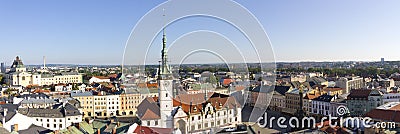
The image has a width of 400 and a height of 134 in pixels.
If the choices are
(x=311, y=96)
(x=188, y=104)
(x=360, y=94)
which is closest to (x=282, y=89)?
(x=311, y=96)

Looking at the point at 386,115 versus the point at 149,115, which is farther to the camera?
the point at 386,115

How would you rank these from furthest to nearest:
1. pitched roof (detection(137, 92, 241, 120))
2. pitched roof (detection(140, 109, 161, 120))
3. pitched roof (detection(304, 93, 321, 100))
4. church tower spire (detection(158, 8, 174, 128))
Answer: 1. pitched roof (detection(304, 93, 321, 100))
2. pitched roof (detection(137, 92, 241, 120))
3. pitched roof (detection(140, 109, 161, 120))
4. church tower spire (detection(158, 8, 174, 128))

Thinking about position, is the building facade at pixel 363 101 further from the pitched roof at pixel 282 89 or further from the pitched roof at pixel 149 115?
the pitched roof at pixel 149 115

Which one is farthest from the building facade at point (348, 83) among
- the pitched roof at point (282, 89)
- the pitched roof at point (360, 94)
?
the pitched roof at point (360, 94)

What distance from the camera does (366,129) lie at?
12500mm


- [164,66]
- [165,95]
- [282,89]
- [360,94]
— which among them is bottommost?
[282,89]

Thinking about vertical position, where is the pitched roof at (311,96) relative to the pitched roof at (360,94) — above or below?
below

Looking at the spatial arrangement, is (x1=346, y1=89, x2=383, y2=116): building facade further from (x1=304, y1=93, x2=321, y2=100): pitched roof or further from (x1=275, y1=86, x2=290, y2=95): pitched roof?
(x1=275, y1=86, x2=290, y2=95): pitched roof

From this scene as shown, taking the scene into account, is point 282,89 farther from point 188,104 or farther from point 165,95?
point 165,95

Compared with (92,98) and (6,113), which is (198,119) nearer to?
(6,113)

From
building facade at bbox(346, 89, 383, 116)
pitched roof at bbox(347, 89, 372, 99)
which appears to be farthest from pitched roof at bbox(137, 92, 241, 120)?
pitched roof at bbox(347, 89, 372, 99)

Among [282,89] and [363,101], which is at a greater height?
[282,89]

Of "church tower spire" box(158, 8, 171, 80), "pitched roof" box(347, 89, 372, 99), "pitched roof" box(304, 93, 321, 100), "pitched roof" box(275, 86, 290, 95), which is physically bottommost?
"pitched roof" box(304, 93, 321, 100)

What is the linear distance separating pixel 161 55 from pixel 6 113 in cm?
922
